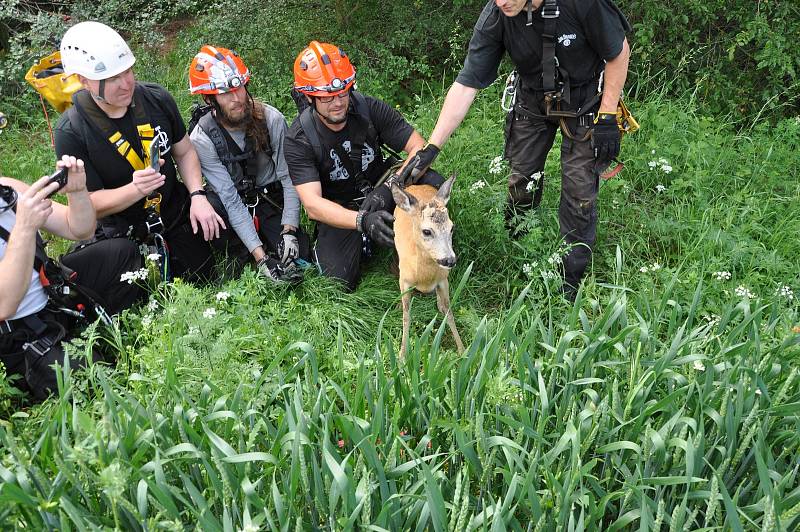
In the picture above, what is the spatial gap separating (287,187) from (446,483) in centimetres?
278

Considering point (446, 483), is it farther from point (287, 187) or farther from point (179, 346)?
point (287, 187)

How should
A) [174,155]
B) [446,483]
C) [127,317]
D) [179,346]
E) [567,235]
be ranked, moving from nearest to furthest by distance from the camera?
[446,483], [179,346], [127,317], [567,235], [174,155]

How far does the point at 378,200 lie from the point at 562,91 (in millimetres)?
1264

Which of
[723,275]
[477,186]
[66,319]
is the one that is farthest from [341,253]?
[723,275]

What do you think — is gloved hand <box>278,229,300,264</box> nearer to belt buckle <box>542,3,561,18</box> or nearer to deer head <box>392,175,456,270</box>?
deer head <box>392,175,456,270</box>

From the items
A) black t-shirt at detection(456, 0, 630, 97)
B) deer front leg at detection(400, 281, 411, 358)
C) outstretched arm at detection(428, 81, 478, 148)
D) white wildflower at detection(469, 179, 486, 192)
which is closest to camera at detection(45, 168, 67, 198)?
deer front leg at detection(400, 281, 411, 358)

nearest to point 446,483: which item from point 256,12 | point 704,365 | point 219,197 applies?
point 704,365

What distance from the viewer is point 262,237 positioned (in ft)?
16.2

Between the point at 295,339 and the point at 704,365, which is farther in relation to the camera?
the point at 295,339

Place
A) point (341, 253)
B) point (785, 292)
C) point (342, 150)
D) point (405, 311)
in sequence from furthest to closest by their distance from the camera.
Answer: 1. point (341, 253)
2. point (342, 150)
3. point (405, 311)
4. point (785, 292)

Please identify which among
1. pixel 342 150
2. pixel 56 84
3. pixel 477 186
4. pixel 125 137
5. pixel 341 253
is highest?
pixel 56 84

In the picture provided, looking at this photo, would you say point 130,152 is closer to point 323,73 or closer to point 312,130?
point 312,130

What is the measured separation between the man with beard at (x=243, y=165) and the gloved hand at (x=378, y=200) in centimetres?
65

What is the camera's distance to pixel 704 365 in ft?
9.20
